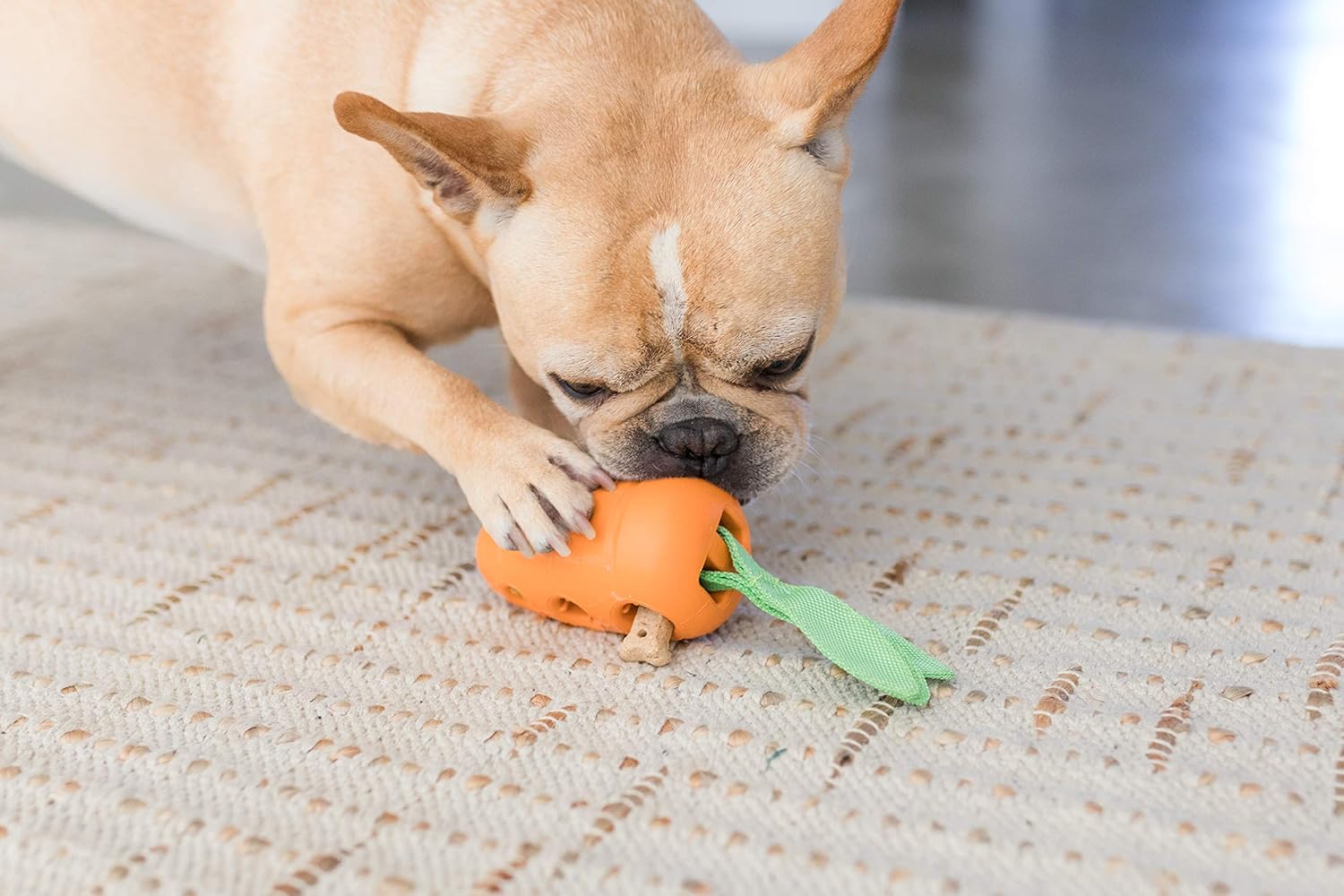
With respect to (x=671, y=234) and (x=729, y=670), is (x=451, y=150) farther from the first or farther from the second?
(x=729, y=670)

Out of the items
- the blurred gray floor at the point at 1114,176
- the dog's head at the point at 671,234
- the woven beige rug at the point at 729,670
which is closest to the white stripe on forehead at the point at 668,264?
the dog's head at the point at 671,234

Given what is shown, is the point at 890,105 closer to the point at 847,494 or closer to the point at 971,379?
the point at 971,379

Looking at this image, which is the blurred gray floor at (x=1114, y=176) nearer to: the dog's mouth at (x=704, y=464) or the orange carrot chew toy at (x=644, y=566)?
the dog's mouth at (x=704, y=464)

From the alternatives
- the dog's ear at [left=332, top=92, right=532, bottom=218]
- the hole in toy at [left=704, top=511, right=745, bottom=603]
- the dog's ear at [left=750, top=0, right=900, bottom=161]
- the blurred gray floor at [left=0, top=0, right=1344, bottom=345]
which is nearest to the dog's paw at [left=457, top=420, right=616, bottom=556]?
the hole in toy at [left=704, top=511, right=745, bottom=603]

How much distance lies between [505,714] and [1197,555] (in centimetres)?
75

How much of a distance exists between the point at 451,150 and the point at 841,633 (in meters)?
0.54

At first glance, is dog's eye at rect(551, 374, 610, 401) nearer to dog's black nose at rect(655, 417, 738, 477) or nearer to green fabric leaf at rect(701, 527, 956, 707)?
dog's black nose at rect(655, 417, 738, 477)

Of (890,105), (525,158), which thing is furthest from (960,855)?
(890,105)

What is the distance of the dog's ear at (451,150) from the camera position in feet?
3.85

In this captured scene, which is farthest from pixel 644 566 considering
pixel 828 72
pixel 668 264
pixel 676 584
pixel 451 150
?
pixel 828 72

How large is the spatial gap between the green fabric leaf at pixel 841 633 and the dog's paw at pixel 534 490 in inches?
5.0

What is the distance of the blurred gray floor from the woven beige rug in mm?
757

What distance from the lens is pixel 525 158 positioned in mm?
1306

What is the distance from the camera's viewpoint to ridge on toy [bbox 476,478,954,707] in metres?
1.17
